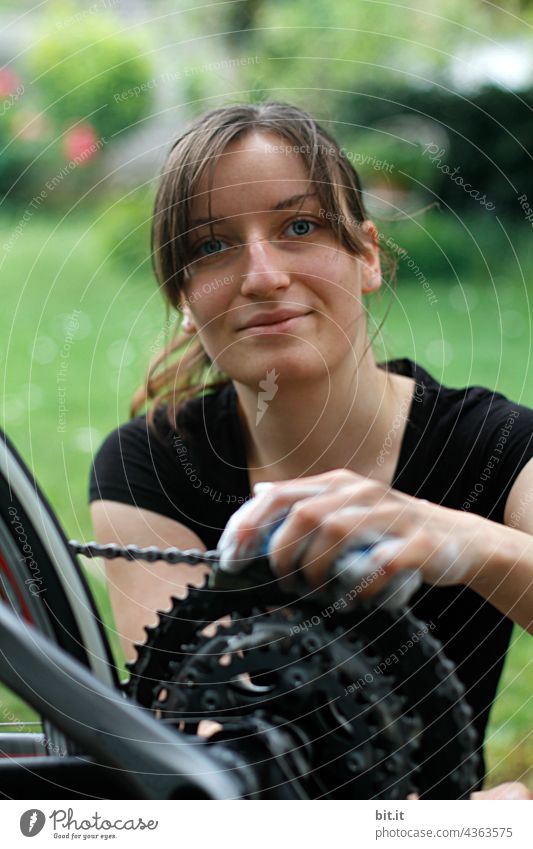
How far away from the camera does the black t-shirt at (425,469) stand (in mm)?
771

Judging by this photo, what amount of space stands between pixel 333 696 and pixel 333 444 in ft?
0.93

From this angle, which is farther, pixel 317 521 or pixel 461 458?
pixel 461 458

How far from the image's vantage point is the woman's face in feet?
2.34

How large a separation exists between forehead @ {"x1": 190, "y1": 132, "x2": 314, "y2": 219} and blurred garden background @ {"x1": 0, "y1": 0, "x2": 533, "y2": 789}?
0.31ft

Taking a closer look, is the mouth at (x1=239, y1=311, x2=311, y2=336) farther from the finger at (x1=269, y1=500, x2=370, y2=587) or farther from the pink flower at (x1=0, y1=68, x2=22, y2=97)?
the pink flower at (x1=0, y1=68, x2=22, y2=97)

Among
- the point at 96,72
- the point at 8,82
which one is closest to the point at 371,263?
the point at 96,72

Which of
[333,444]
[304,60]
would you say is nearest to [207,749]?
[333,444]

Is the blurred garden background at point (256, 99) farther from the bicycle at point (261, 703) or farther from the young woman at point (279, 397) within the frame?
the bicycle at point (261, 703)

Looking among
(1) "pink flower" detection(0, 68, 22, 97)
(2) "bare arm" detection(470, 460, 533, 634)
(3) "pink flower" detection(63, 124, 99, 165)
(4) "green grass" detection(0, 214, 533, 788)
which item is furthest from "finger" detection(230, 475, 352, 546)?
(1) "pink flower" detection(0, 68, 22, 97)

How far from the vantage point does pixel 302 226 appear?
730mm

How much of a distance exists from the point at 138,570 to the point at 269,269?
236mm

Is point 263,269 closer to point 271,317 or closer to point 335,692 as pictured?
point 271,317

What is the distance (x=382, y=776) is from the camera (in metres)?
0.54

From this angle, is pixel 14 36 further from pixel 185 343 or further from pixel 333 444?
pixel 333 444
